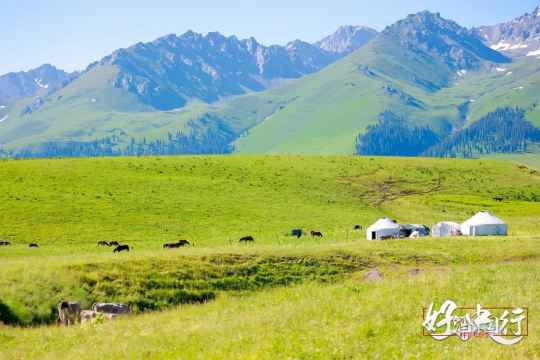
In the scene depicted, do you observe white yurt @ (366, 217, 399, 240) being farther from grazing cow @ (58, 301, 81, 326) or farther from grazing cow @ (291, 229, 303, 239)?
grazing cow @ (58, 301, 81, 326)

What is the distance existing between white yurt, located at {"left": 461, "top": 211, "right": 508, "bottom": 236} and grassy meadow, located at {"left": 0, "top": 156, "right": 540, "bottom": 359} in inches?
211

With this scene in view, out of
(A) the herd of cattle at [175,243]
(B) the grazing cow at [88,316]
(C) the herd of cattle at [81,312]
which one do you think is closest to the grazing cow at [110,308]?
(C) the herd of cattle at [81,312]

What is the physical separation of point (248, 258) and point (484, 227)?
37874 mm

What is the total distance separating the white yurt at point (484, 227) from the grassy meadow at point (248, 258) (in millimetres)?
5350

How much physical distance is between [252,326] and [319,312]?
2.58 metres

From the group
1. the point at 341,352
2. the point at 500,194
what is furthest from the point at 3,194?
the point at 500,194

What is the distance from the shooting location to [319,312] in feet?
68.0

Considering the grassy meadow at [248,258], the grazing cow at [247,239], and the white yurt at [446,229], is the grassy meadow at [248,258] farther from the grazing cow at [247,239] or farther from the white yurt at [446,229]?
the white yurt at [446,229]

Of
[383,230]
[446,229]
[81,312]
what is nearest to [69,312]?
[81,312]

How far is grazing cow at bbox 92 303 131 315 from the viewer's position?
28.6m

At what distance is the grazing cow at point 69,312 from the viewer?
93.2ft

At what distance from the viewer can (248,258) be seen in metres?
40.8

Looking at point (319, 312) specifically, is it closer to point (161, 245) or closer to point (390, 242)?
point (390, 242)

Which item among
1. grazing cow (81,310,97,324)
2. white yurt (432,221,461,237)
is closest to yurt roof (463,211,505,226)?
white yurt (432,221,461,237)
